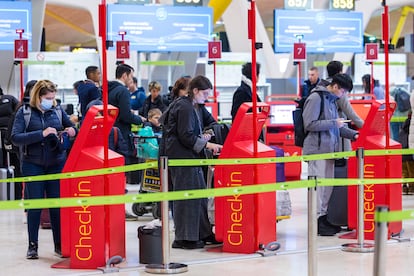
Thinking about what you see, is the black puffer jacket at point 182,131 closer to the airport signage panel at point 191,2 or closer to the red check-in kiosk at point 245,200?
the red check-in kiosk at point 245,200

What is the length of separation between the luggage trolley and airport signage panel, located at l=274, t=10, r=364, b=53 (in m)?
7.03

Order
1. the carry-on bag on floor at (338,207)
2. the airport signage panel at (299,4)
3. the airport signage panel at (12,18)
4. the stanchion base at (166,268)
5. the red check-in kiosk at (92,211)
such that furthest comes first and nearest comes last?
the airport signage panel at (299,4) < the airport signage panel at (12,18) < the carry-on bag on floor at (338,207) < the red check-in kiosk at (92,211) < the stanchion base at (166,268)

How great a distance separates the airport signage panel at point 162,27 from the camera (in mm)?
14461

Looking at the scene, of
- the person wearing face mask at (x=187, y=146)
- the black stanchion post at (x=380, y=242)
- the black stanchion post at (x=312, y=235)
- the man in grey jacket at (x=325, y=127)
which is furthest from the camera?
the man in grey jacket at (x=325, y=127)

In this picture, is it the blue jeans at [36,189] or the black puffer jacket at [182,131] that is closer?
the blue jeans at [36,189]

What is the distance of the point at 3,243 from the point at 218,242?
1884 mm

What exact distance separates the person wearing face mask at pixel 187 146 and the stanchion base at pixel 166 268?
2.73ft

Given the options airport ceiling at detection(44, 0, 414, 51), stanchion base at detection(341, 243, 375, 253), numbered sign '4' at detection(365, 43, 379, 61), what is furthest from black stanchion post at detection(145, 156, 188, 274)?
airport ceiling at detection(44, 0, 414, 51)

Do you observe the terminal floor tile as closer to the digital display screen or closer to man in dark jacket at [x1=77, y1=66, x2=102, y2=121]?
man in dark jacket at [x1=77, y1=66, x2=102, y2=121]

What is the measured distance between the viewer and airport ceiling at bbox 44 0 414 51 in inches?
1355

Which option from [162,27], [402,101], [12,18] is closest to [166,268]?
[12,18]

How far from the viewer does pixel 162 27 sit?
14945 mm

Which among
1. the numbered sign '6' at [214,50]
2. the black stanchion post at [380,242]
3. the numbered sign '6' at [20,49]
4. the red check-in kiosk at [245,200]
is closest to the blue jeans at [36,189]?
the red check-in kiosk at [245,200]

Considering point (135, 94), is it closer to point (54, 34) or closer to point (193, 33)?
point (193, 33)
